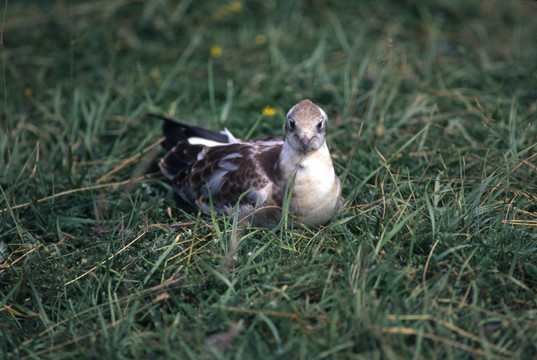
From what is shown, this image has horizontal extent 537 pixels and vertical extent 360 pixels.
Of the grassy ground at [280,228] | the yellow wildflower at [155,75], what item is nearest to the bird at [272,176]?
the grassy ground at [280,228]

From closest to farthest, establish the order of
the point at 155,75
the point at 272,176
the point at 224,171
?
the point at 272,176 < the point at 224,171 < the point at 155,75

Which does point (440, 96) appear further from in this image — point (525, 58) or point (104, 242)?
point (104, 242)

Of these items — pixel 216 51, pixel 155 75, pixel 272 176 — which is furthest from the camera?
pixel 216 51

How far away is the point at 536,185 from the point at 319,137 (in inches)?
60.2

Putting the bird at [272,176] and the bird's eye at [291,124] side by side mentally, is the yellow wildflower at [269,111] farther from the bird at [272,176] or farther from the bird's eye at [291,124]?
the bird's eye at [291,124]

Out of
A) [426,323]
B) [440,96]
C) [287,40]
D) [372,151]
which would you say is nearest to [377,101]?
[440,96]

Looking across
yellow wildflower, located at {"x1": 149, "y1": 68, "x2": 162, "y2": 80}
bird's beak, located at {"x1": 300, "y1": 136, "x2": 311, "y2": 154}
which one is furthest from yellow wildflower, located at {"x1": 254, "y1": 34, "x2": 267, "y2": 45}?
bird's beak, located at {"x1": 300, "y1": 136, "x2": 311, "y2": 154}

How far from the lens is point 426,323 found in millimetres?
2926

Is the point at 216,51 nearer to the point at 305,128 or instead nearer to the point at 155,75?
the point at 155,75

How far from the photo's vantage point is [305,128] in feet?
12.0

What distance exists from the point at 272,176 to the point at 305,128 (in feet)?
1.56

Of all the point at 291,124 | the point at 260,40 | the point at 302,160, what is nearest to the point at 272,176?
the point at 302,160

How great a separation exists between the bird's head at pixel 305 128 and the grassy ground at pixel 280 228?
0.34 m

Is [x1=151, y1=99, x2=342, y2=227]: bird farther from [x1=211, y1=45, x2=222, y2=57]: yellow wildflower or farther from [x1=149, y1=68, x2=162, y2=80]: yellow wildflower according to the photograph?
[x1=211, y1=45, x2=222, y2=57]: yellow wildflower
